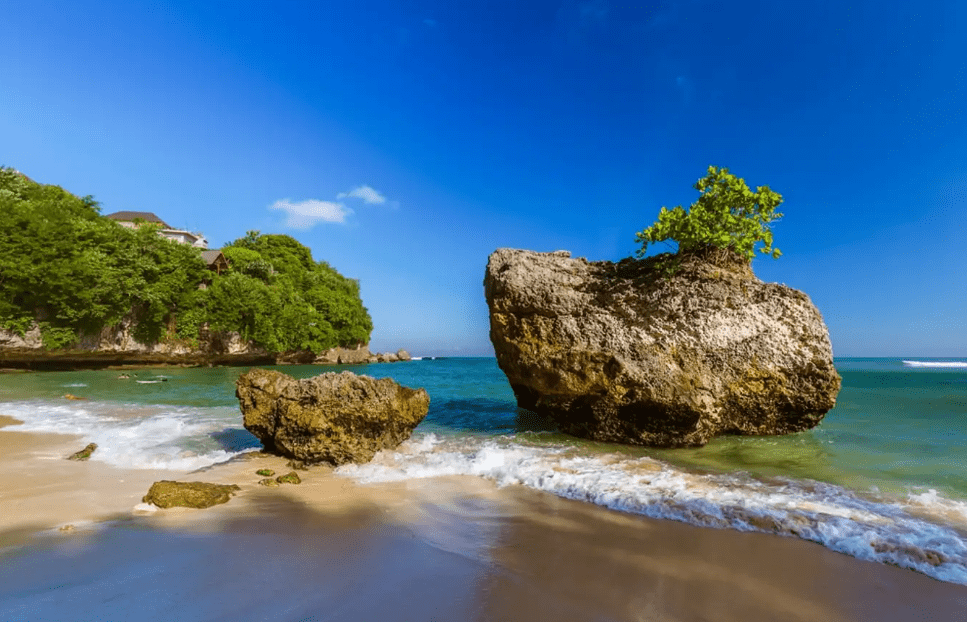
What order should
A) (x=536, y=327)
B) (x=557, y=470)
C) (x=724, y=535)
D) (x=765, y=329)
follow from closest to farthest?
1. (x=724, y=535)
2. (x=557, y=470)
3. (x=765, y=329)
4. (x=536, y=327)

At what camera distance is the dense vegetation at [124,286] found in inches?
1198

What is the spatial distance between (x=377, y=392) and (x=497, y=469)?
283 cm

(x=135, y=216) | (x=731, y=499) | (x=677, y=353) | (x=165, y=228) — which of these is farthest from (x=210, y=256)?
(x=731, y=499)

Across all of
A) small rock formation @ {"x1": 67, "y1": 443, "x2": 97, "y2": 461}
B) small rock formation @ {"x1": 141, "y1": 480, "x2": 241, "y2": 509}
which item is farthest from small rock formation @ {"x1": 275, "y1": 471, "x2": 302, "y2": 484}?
small rock formation @ {"x1": 67, "y1": 443, "x2": 97, "y2": 461}

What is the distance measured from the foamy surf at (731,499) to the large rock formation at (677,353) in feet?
5.39

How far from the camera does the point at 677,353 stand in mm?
9586

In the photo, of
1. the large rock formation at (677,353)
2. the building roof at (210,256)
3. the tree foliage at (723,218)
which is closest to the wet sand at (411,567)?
the large rock formation at (677,353)

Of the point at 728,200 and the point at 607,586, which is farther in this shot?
the point at 728,200

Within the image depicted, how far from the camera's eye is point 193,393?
1905 centimetres

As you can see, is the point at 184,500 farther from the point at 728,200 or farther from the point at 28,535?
the point at 728,200

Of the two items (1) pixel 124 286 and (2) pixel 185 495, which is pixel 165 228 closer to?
(1) pixel 124 286

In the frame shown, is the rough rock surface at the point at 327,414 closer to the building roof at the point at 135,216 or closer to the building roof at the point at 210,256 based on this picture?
the building roof at the point at 210,256

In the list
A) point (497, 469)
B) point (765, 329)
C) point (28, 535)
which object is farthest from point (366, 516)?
point (765, 329)

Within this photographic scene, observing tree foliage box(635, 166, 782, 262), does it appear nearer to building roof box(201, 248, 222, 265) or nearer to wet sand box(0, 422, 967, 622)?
wet sand box(0, 422, 967, 622)
